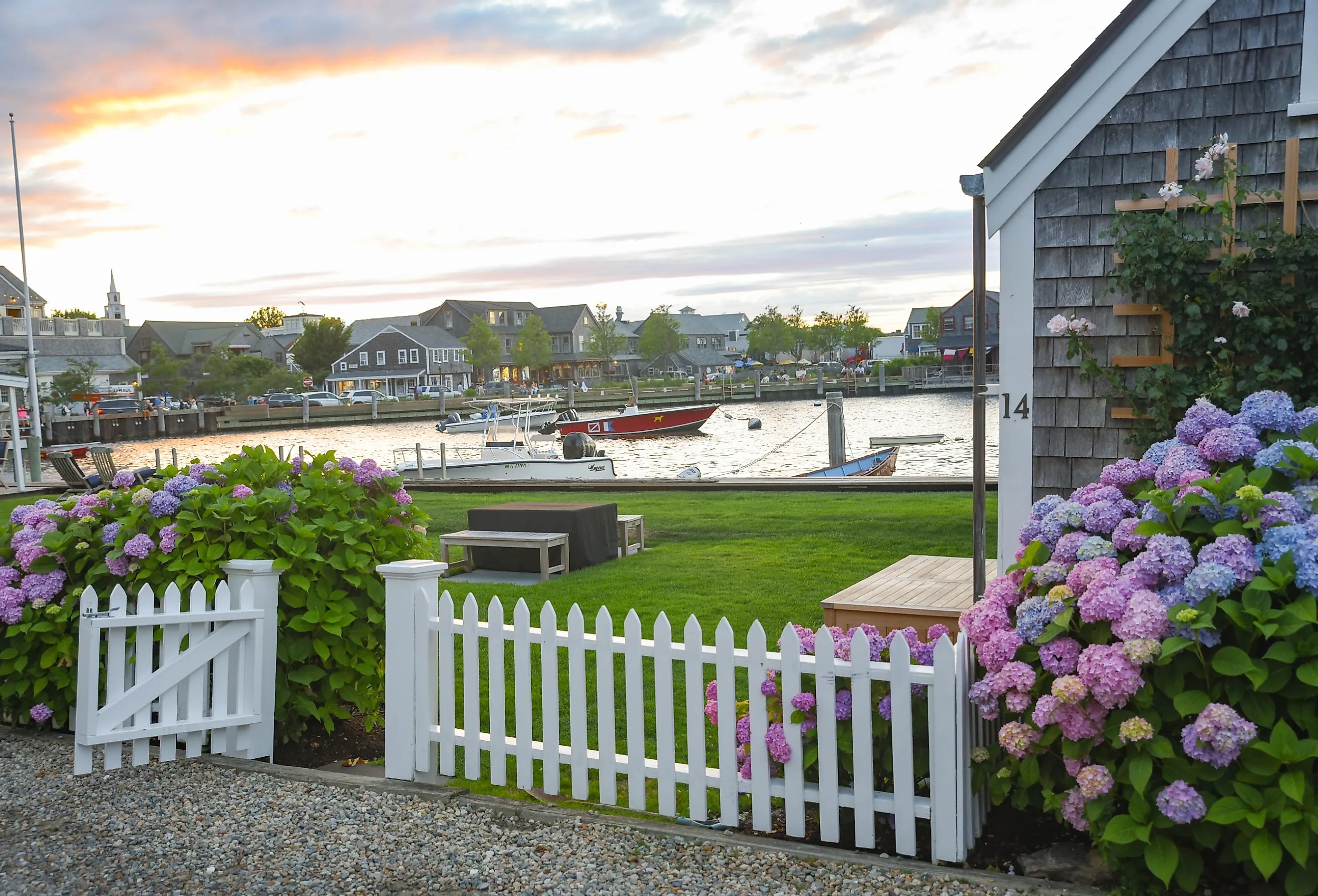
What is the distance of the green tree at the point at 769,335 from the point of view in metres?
138

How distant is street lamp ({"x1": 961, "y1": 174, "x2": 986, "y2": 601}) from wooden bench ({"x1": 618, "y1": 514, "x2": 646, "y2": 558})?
18.8 ft

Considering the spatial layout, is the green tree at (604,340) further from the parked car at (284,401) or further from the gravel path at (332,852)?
the gravel path at (332,852)

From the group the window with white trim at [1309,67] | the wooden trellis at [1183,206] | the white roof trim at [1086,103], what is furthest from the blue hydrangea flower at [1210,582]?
the window with white trim at [1309,67]

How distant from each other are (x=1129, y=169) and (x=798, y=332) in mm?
141194

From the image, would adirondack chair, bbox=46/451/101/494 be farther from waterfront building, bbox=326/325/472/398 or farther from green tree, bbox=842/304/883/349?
green tree, bbox=842/304/883/349

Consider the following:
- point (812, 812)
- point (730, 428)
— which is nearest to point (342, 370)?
point (730, 428)

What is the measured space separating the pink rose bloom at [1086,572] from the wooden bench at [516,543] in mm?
7194

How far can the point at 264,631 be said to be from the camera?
535 cm

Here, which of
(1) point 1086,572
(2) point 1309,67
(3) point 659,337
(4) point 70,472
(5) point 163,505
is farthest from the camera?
(3) point 659,337

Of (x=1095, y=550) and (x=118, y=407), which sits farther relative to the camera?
(x=118, y=407)

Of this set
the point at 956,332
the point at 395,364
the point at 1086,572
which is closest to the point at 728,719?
the point at 1086,572

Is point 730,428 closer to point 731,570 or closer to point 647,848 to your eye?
point 731,570

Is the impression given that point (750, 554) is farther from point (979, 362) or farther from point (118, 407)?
point (118, 407)

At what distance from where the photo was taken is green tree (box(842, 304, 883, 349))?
150m
